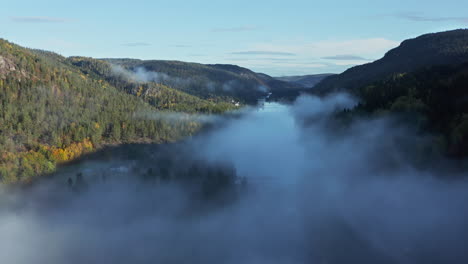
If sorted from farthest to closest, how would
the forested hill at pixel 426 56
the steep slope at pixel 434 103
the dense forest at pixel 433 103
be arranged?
the forested hill at pixel 426 56 → the dense forest at pixel 433 103 → the steep slope at pixel 434 103

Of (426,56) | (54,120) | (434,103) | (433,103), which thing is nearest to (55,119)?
(54,120)

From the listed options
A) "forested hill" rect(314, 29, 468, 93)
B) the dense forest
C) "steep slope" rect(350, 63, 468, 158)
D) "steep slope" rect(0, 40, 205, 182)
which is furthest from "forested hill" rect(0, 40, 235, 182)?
A: "forested hill" rect(314, 29, 468, 93)

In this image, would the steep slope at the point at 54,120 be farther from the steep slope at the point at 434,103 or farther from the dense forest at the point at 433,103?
the steep slope at the point at 434,103

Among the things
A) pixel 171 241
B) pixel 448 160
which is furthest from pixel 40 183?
pixel 448 160

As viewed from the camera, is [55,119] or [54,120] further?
[55,119]

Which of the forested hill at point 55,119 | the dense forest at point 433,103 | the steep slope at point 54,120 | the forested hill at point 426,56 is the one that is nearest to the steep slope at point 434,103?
the dense forest at point 433,103

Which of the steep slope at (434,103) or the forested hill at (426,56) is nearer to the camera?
the steep slope at (434,103)

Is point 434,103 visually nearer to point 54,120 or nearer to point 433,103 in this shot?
point 433,103
